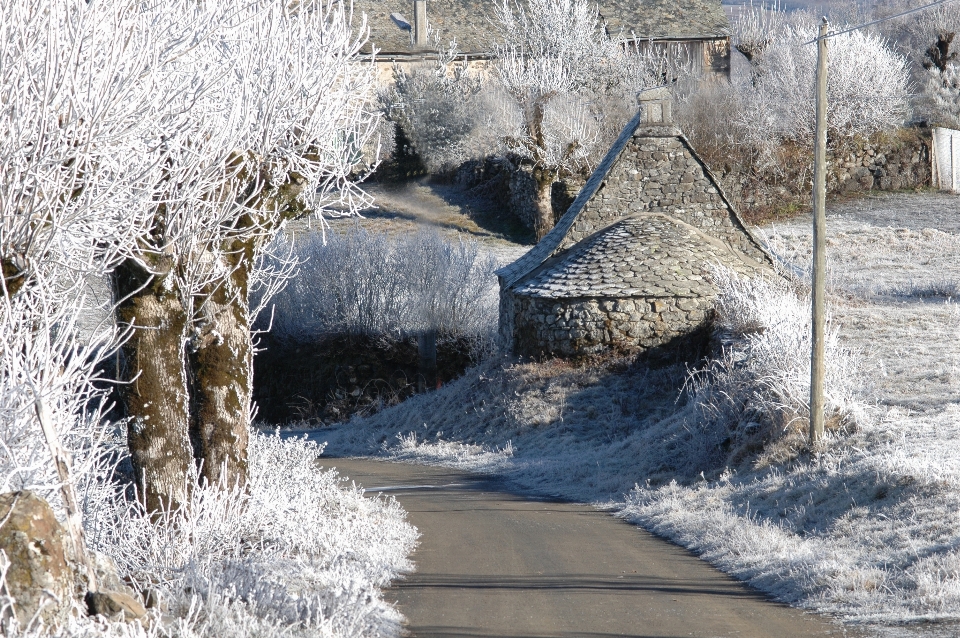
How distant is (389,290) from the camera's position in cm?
2862

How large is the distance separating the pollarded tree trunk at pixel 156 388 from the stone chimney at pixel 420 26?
3724 centimetres

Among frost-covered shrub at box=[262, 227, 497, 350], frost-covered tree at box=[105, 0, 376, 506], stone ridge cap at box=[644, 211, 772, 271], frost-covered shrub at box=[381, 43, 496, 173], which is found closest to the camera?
frost-covered tree at box=[105, 0, 376, 506]

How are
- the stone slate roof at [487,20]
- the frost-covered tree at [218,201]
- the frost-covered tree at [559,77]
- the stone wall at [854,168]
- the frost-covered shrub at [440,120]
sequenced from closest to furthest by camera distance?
1. the frost-covered tree at [218,201]
2. the frost-covered tree at [559,77]
3. the stone wall at [854,168]
4. the frost-covered shrub at [440,120]
5. the stone slate roof at [487,20]

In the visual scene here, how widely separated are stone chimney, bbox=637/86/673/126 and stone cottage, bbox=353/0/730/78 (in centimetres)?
2270

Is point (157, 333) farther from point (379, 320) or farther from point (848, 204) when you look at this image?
point (848, 204)

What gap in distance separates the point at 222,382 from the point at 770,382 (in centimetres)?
775

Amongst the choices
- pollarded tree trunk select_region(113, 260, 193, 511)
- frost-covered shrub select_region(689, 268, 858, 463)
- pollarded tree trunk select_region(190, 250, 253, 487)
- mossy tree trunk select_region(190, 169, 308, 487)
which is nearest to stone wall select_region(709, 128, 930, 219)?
frost-covered shrub select_region(689, 268, 858, 463)

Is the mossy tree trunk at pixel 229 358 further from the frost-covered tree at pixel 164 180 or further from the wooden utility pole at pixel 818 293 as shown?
the wooden utility pole at pixel 818 293

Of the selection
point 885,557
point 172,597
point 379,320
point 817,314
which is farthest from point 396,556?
point 379,320

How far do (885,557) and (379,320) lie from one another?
2132cm

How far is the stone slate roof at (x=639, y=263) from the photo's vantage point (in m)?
18.7

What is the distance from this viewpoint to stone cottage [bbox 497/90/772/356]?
18812mm

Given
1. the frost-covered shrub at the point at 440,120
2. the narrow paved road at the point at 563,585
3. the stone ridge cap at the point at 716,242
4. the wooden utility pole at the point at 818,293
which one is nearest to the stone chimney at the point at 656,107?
the stone ridge cap at the point at 716,242

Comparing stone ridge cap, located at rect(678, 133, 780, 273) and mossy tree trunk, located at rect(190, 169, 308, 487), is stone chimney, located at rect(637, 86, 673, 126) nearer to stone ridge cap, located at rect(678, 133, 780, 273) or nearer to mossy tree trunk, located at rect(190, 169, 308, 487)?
stone ridge cap, located at rect(678, 133, 780, 273)
